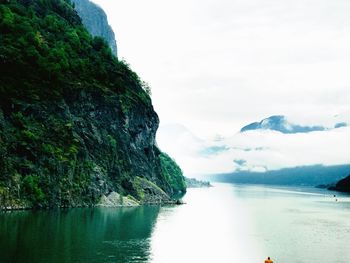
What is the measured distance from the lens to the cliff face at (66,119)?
11294cm

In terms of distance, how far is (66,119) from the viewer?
13288 centimetres

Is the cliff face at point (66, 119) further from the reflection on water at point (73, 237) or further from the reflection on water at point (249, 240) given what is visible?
the reflection on water at point (249, 240)

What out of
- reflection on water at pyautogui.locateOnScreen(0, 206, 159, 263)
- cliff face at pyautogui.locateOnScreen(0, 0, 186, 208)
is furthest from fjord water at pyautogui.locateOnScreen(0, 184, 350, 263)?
cliff face at pyautogui.locateOnScreen(0, 0, 186, 208)

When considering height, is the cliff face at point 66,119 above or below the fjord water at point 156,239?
above

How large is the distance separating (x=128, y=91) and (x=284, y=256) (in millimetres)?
115801

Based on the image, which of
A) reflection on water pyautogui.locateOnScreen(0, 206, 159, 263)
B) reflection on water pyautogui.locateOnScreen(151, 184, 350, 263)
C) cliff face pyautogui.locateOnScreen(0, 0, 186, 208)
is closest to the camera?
reflection on water pyautogui.locateOnScreen(0, 206, 159, 263)

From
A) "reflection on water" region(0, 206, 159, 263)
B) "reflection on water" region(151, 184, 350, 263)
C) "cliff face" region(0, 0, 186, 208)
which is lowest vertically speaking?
A: "reflection on water" region(151, 184, 350, 263)

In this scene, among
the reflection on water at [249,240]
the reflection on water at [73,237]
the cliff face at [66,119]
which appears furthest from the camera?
the cliff face at [66,119]

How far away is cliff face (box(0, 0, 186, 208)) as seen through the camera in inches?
4446

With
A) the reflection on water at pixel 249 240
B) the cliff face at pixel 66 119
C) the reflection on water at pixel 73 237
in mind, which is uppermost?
the cliff face at pixel 66 119

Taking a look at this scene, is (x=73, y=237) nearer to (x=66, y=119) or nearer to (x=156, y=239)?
(x=156, y=239)

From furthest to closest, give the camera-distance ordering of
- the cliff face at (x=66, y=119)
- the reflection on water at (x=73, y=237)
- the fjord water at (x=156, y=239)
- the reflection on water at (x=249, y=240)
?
the cliff face at (x=66, y=119) → the reflection on water at (x=249, y=240) → the fjord water at (x=156, y=239) → the reflection on water at (x=73, y=237)

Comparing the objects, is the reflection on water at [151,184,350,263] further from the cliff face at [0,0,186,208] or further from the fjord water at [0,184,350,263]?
the cliff face at [0,0,186,208]

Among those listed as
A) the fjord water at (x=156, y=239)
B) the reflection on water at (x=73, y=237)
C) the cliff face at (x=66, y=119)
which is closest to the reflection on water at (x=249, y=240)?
the fjord water at (x=156, y=239)
